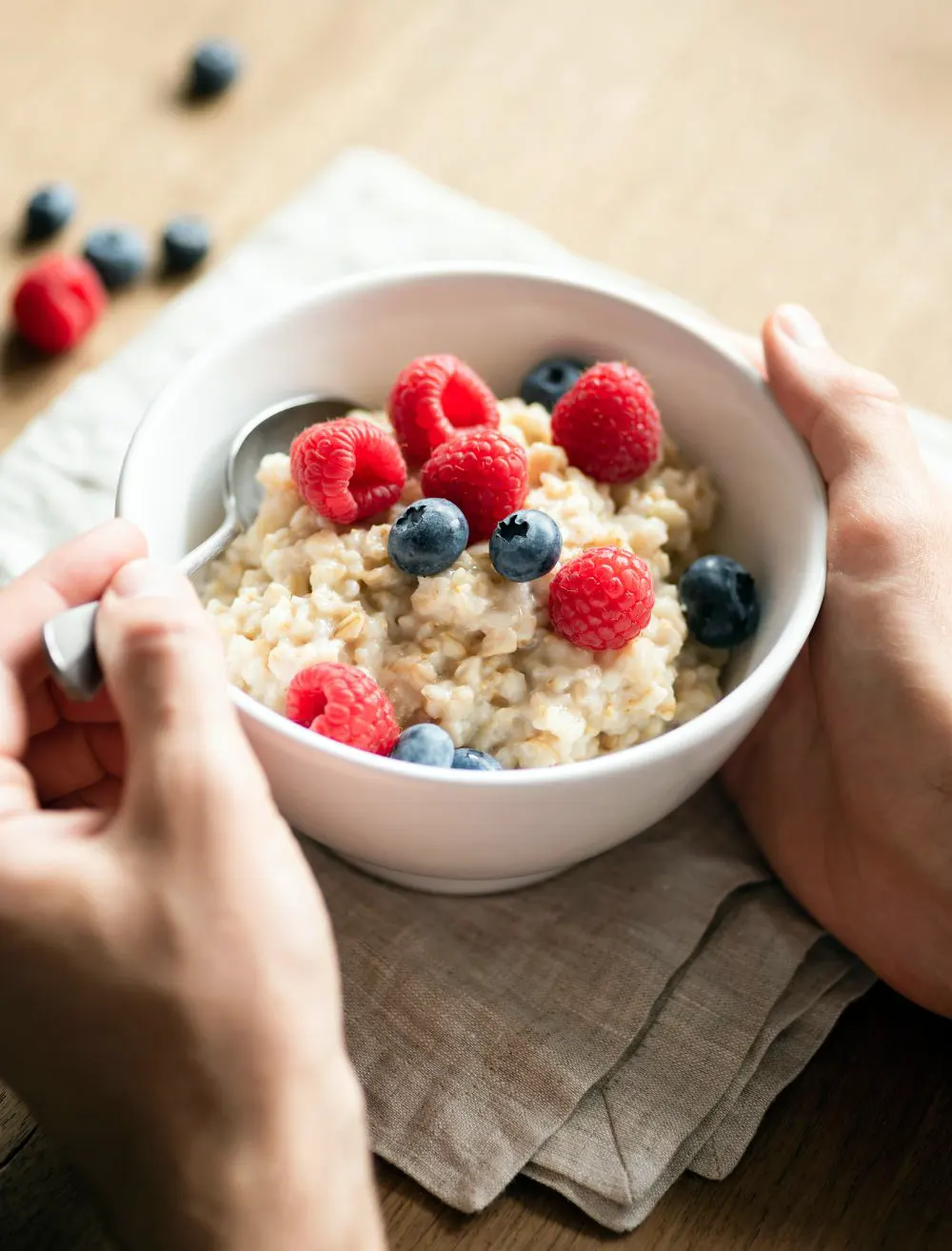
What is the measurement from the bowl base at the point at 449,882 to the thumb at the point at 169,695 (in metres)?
0.37

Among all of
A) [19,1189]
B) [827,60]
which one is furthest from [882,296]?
[19,1189]

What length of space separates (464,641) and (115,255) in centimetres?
98

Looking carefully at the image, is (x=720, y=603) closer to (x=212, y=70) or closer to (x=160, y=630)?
(x=160, y=630)

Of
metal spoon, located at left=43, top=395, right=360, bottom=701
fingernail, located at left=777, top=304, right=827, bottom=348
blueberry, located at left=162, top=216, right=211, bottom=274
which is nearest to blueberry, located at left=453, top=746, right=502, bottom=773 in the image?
metal spoon, located at left=43, top=395, right=360, bottom=701

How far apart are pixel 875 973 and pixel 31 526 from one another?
1.06 metres

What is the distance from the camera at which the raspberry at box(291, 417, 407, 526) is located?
112cm

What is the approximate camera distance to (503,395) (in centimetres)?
148

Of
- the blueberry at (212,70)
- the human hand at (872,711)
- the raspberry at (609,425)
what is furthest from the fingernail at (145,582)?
the blueberry at (212,70)

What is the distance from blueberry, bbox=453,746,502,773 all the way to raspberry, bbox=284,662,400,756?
0.06m

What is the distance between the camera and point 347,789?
1.02 metres

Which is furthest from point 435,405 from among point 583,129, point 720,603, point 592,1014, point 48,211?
point 583,129

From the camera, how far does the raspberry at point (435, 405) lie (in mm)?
1211

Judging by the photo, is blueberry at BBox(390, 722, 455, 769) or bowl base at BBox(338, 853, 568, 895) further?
→ bowl base at BBox(338, 853, 568, 895)

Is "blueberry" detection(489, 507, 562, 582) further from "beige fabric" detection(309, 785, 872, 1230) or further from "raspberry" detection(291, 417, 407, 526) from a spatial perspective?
"beige fabric" detection(309, 785, 872, 1230)
